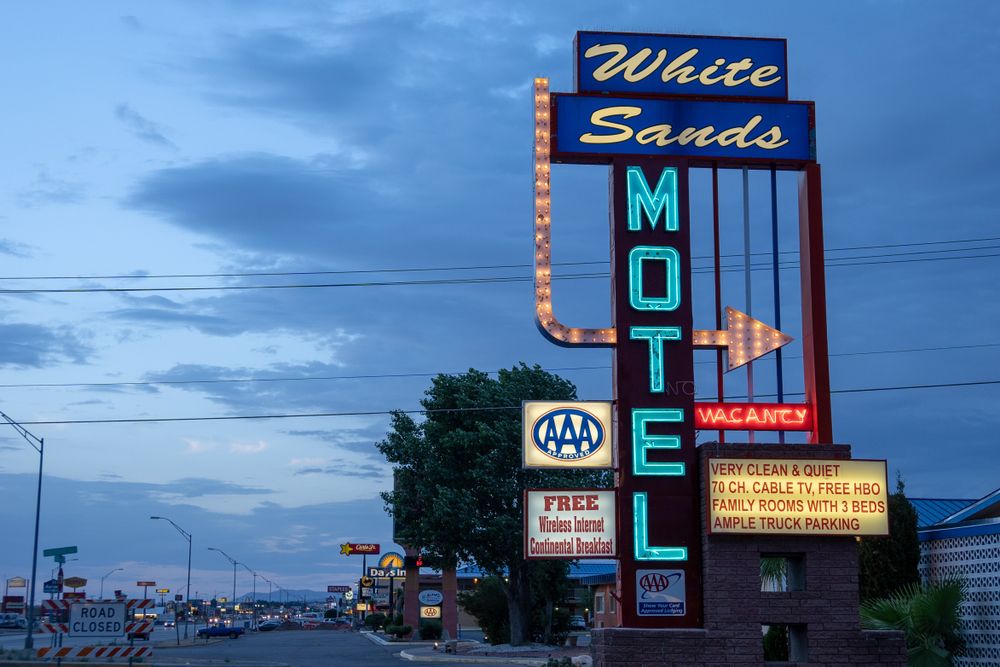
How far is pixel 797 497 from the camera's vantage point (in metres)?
21.7

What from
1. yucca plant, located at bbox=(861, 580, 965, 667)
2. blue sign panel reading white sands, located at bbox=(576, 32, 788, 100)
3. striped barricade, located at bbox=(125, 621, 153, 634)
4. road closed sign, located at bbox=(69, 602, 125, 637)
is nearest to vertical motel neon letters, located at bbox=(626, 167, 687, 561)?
blue sign panel reading white sands, located at bbox=(576, 32, 788, 100)

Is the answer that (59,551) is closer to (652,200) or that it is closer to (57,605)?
(57,605)

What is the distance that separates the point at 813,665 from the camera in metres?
21.2

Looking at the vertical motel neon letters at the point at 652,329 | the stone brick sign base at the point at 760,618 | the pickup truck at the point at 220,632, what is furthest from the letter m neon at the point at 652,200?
the pickup truck at the point at 220,632

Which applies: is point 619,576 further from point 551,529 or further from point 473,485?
point 473,485

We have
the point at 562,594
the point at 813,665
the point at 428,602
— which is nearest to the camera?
the point at 813,665

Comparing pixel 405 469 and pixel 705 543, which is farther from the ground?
pixel 405 469

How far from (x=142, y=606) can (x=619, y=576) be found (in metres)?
18.6

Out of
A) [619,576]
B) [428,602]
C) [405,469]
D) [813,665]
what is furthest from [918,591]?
[428,602]

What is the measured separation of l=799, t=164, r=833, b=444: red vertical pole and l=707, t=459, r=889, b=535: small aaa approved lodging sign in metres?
1.08

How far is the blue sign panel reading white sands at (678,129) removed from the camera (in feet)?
79.4

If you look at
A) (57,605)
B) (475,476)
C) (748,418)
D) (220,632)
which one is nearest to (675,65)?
(748,418)

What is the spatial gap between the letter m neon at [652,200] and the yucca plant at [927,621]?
8960 millimetres

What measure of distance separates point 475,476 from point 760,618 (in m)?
31.7
